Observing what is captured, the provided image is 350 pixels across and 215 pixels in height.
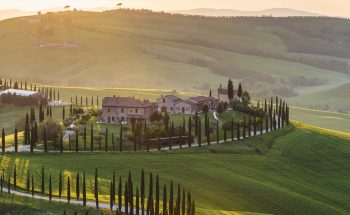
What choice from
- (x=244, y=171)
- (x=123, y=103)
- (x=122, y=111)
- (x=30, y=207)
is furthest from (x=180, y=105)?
(x=30, y=207)

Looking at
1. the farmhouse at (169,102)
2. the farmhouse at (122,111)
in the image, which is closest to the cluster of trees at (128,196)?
the farmhouse at (122,111)

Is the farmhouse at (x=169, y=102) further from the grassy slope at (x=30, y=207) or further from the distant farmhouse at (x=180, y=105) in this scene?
the grassy slope at (x=30, y=207)

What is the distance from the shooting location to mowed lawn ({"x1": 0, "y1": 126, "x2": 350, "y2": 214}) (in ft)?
361

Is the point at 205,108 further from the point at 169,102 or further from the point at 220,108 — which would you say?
the point at 169,102

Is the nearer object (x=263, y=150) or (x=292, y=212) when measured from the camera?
(x=292, y=212)

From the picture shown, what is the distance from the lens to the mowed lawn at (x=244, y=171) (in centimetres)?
11000

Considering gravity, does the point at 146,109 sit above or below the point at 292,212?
above

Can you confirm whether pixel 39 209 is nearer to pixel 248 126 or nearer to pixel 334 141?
pixel 248 126

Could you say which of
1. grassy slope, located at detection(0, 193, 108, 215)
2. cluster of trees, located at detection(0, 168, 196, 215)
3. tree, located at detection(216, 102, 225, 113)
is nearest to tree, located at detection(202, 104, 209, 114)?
tree, located at detection(216, 102, 225, 113)

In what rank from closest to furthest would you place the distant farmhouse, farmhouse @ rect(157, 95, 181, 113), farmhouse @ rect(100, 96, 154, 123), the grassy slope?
the grassy slope → farmhouse @ rect(100, 96, 154, 123) → the distant farmhouse → farmhouse @ rect(157, 95, 181, 113)

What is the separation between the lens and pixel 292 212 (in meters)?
110

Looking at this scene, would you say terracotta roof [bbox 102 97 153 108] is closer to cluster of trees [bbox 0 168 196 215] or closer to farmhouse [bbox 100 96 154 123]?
farmhouse [bbox 100 96 154 123]

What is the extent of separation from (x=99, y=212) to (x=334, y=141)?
303 ft

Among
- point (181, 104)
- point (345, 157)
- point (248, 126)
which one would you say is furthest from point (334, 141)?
point (181, 104)
